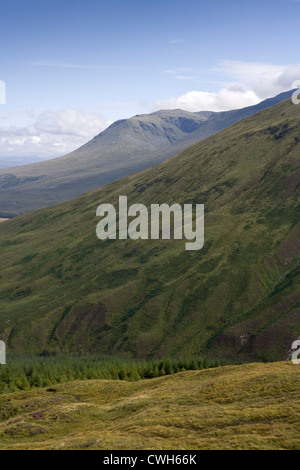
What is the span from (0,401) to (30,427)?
4109 centimetres

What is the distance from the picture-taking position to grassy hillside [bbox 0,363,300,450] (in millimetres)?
52781

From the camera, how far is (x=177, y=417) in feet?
217

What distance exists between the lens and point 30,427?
257 ft

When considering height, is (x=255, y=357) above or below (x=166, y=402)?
below

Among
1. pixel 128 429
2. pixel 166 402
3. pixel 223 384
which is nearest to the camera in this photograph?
pixel 128 429

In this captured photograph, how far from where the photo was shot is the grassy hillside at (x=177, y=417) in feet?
173

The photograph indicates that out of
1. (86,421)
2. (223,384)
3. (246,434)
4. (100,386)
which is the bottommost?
(100,386)

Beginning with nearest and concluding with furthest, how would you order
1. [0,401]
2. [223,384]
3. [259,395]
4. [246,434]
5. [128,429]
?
1. [246,434]
2. [128,429]
3. [259,395]
4. [223,384]
5. [0,401]

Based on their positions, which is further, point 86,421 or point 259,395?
point 86,421
